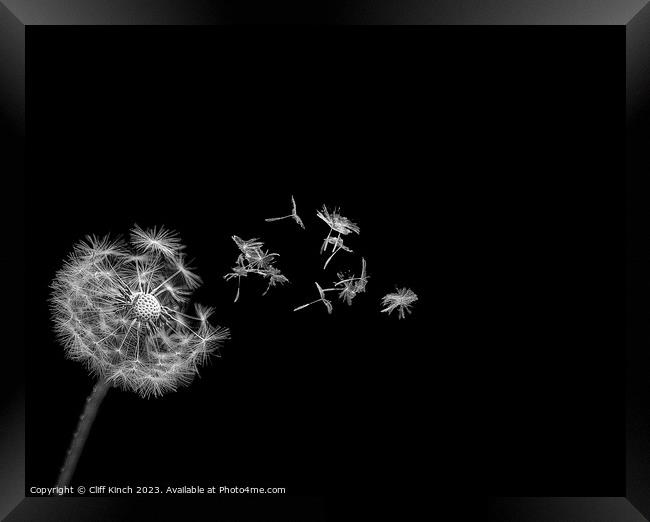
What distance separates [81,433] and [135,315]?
1068 mm

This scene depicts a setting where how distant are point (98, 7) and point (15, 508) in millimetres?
3807

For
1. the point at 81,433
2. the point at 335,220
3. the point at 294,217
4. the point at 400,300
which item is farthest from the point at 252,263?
the point at 81,433

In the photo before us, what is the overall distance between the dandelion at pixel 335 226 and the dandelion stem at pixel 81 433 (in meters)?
2.02

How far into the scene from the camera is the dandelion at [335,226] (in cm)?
398

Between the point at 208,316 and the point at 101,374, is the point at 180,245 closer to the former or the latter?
the point at 208,316

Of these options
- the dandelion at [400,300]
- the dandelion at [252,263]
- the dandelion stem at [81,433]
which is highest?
the dandelion at [252,263]

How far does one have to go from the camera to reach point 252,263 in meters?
3.96

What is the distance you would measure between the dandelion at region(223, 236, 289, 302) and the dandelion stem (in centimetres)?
129

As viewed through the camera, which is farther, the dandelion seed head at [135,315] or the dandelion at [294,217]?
the dandelion at [294,217]

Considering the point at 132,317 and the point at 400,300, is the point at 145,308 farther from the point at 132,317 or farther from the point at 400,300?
the point at 400,300

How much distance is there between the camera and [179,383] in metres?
3.86

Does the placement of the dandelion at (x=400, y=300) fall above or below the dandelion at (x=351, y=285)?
below

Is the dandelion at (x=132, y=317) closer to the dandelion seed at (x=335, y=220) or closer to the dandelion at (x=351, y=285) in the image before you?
the dandelion at (x=351, y=285)

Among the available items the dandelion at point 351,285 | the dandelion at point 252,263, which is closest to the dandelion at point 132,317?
the dandelion at point 252,263
